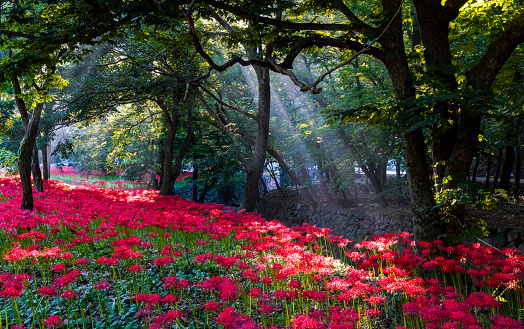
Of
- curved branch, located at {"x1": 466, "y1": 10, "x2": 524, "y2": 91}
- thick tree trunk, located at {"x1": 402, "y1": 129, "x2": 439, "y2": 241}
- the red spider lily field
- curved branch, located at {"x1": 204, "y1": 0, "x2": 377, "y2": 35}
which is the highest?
curved branch, located at {"x1": 204, "y1": 0, "x2": 377, "y2": 35}

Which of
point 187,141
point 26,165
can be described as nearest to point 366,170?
point 187,141

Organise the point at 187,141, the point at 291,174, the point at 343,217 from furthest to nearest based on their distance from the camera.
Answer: the point at 187,141
the point at 291,174
the point at 343,217

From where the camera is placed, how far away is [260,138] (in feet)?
40.3

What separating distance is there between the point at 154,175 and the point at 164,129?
3.98m

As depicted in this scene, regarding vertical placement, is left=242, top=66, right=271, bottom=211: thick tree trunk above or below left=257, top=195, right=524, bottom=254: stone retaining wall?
above

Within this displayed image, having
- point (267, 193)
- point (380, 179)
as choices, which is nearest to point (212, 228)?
point (380, 179)

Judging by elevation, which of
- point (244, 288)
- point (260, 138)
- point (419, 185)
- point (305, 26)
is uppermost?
point (305, 26)

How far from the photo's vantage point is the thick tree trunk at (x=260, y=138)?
12125 millimetres

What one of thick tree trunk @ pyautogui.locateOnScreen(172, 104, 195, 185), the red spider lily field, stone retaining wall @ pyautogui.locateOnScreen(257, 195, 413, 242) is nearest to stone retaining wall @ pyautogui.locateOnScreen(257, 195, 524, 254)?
stone retaining wall @ pyautogui.locateOnScreen(257, 195, 413, 242)

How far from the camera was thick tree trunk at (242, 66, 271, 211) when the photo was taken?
12125mm

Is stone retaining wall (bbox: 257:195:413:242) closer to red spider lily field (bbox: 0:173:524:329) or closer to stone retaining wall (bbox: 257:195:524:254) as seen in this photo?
stone retaining wall (bbox: 257:195:524:254)

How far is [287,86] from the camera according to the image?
67.9 ft

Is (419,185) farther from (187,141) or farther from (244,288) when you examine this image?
(187,141)

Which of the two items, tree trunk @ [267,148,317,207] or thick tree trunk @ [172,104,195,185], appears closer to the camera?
tree trunk @ [267,148,317,207]
